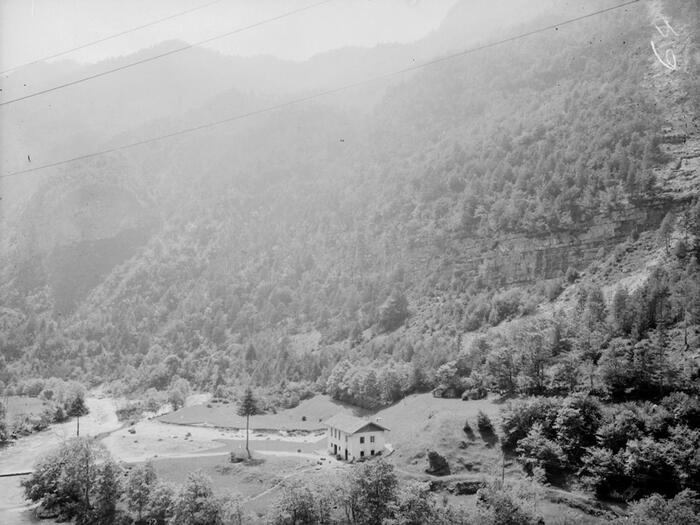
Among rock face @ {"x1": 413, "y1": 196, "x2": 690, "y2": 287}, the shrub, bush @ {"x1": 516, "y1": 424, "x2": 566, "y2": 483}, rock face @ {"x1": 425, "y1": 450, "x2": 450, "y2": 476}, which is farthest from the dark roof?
rock face @ {"x1": 413, "y1": 196, "x2": 690, "y2": 287}

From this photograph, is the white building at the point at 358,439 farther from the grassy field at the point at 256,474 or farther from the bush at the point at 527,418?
the bush at the point at 527,418

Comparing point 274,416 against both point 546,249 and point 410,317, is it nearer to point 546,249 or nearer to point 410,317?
point 410,317

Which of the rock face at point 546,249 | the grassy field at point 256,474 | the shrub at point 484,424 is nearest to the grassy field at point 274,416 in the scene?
the grassy field at point 256,474

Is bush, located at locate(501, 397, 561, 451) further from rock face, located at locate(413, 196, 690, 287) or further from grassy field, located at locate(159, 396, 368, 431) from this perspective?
rock face, located at locate(413, 196, 690, 287)

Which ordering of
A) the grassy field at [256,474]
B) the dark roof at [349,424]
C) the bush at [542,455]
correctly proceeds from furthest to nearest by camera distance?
the dark roof at [349,424], the grassy field at [256,474], the bush at [542,455]

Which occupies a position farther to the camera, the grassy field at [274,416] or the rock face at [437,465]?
the grassy field at [274,416]

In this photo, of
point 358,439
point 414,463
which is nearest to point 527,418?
point 414,463

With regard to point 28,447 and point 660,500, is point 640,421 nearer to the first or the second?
point 660,500
